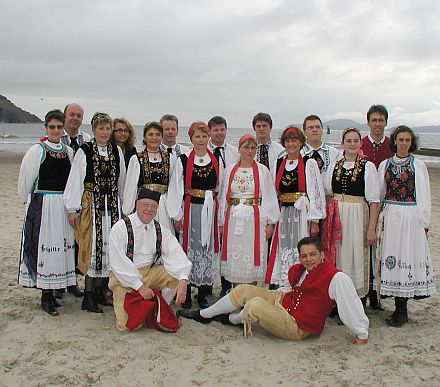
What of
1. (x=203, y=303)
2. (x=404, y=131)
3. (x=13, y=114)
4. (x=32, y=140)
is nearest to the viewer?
(x=404, y=131)

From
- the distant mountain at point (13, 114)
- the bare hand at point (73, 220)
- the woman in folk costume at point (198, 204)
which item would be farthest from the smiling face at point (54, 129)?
the distant mountain at point (13, 114)

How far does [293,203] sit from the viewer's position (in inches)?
173

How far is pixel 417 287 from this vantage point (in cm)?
410

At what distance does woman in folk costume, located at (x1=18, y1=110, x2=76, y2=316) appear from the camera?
421 centimetres

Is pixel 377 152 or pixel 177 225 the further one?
pixel 377 152

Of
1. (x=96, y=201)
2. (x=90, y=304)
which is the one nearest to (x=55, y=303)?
(x=90, y=304)

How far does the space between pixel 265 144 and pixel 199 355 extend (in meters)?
2.36

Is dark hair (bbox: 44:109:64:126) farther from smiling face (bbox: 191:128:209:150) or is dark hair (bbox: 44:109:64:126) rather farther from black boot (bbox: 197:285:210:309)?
black boot (bbox: 197:285:210:309)

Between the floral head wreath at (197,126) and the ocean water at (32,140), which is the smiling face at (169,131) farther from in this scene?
the ocean water at (32,140)

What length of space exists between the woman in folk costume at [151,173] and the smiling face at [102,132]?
29cm

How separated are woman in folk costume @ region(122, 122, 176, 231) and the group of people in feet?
0.03

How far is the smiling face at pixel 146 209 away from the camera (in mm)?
3891

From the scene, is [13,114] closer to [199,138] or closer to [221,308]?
[199,138]

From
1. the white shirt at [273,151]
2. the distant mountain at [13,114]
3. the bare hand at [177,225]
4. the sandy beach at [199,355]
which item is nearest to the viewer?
the sandy beach at [199,355]
